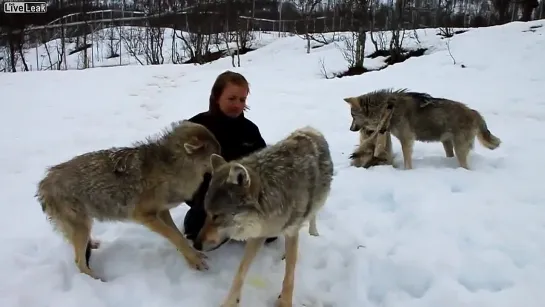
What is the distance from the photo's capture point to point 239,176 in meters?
2.79

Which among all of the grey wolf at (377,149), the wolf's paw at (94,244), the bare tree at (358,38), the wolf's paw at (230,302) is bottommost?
the wolf's paw at (230,302)

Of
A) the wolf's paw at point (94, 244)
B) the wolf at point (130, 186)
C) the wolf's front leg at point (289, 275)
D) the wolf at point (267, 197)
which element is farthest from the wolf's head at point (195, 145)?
the wolf's paw at point (94, 244)

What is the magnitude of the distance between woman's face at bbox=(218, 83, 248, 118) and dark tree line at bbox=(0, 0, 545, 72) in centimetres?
1840

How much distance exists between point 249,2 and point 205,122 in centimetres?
3015

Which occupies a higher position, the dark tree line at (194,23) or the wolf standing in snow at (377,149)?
the dark tree line at (194,23)

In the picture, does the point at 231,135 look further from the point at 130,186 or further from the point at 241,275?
the point at 241,275

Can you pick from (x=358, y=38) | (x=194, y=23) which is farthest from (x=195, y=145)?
(x=194, y=23)

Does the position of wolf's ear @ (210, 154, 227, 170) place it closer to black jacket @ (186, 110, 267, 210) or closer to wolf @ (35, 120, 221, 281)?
wolf @ (35, 120, 221, 281)

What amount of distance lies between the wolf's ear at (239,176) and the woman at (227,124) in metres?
1.35

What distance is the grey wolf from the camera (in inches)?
251

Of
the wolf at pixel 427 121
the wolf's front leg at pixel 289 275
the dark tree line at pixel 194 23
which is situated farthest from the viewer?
the dark tree line at pixel 194 23

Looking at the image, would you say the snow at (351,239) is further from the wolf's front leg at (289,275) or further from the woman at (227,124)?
the woman at (227,124)

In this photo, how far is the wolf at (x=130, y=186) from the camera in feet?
11.3

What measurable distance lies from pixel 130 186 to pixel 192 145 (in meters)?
0.63
